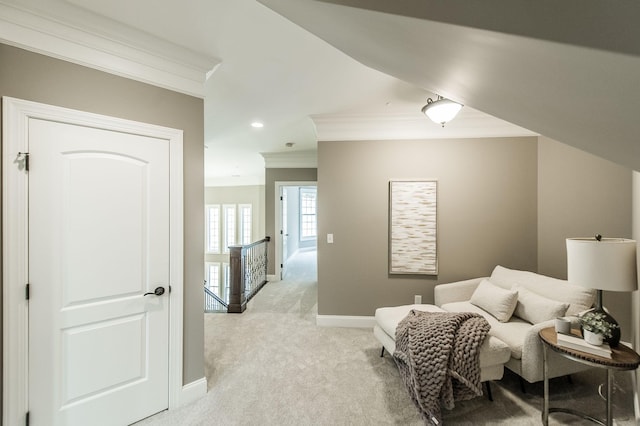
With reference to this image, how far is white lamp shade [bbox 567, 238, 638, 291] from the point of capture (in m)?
1.54

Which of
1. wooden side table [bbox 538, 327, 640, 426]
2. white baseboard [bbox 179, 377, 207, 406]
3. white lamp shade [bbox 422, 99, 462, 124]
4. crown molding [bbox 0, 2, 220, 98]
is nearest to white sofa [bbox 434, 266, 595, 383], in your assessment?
wooden side table [bbox 538, 327, 640, 426]

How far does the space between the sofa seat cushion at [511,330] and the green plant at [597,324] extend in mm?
385

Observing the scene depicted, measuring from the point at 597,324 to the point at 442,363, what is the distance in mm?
952

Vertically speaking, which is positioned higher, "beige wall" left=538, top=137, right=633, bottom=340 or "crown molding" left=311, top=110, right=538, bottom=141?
"crown molding" left=311, top=110, right=538, bottom=141

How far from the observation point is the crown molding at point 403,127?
3098 millimetres

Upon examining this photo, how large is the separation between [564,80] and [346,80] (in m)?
2.06

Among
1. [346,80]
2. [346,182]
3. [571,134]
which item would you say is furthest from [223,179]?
[571,134]

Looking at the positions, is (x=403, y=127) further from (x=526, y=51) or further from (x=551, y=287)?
(x=526, y=51)

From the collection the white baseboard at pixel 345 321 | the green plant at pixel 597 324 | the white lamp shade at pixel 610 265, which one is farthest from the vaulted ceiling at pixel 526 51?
the white baseboard at pixel 345 321

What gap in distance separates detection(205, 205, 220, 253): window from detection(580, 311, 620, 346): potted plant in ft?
29.3

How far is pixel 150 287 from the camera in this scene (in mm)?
1790

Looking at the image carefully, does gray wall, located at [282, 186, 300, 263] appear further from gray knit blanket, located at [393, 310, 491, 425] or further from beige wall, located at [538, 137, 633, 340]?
gray knit blanket, located at [393, 310, 491, 425]

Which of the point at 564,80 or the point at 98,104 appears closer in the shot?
the point at 564,80

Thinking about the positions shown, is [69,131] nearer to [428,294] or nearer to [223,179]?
[428,294]
